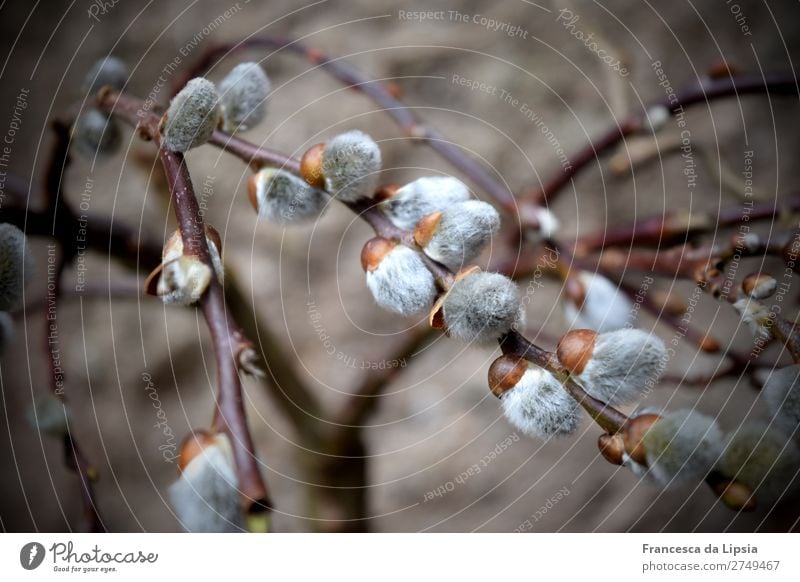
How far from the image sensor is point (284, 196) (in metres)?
0.26

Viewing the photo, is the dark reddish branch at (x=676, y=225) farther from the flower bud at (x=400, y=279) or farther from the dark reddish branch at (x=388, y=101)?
the flower bud at (x=400, y=279)

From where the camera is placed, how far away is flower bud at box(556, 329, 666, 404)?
214 mm

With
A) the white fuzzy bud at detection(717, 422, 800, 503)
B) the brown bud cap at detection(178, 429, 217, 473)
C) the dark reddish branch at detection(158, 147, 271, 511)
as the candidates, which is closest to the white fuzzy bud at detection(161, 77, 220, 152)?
the dark reddish branch at detection(158, 147, 271, 511)

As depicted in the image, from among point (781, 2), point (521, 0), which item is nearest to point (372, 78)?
point (521, 0)

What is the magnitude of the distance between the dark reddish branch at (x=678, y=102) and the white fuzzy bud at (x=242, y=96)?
0.70 feet

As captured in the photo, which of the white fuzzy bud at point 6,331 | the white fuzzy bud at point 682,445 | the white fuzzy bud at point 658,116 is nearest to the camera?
the white fuzzy bud at point 682,445

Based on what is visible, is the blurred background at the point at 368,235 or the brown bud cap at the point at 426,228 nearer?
the brown bud cap at the point at 426,228

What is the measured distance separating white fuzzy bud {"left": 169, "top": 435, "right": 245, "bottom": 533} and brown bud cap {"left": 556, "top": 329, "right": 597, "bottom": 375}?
0.39 ft

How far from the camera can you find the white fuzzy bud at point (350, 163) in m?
0.24
